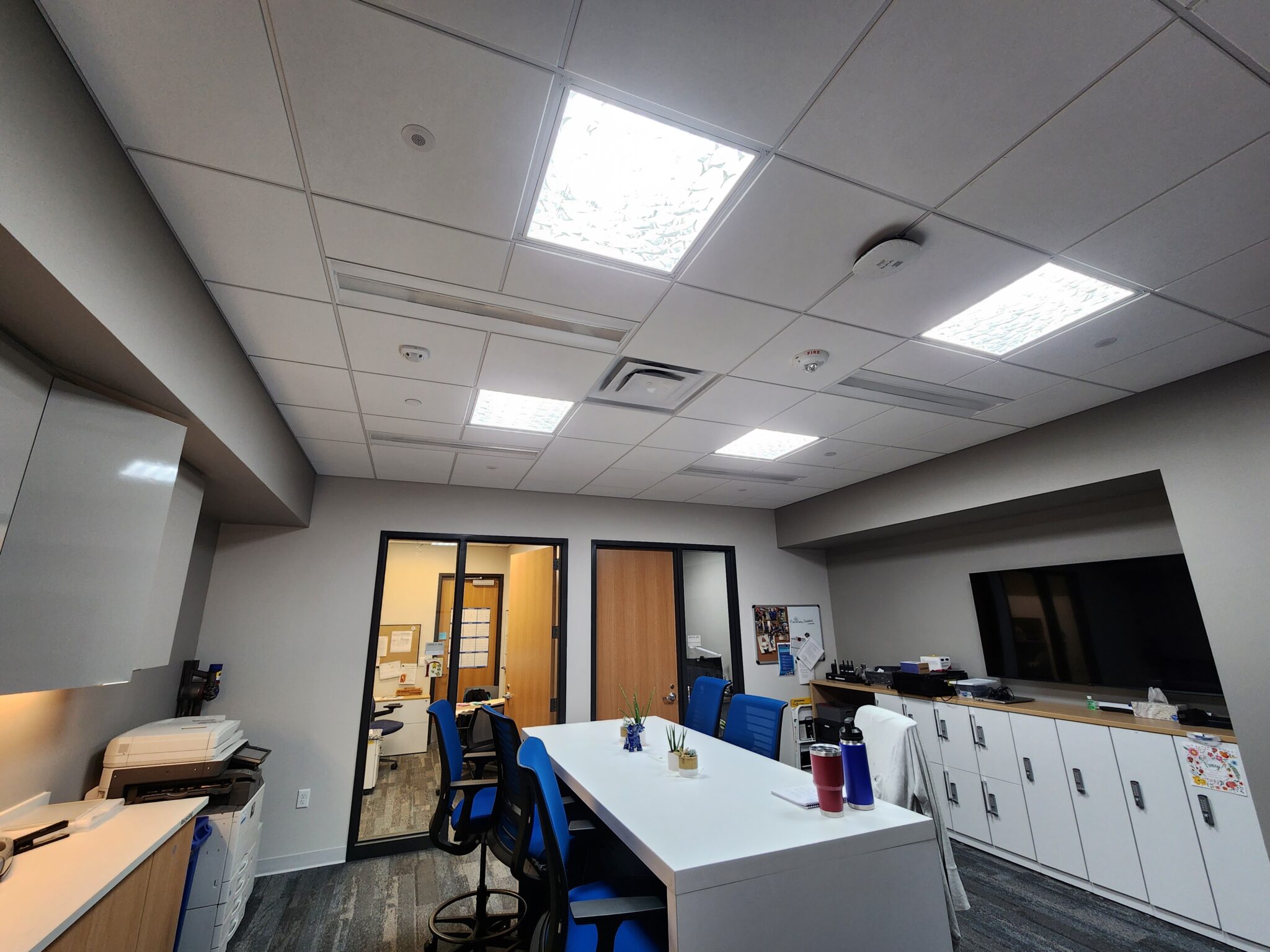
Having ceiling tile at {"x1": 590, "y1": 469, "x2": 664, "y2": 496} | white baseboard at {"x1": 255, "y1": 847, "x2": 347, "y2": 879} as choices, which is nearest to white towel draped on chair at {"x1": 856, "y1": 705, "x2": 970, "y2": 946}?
ceiling tile at {"x1": 590, "y1": 469, "x2": 664, "y2": 496}

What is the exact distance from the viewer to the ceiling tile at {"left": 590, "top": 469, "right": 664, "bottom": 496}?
445 centimetres

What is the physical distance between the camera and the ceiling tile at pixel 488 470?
13.1 ft

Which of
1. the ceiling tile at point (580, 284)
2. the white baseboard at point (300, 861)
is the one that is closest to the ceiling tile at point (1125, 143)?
the ceiling tile at point (580, 284)

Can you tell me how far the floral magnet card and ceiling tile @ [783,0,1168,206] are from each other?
3.29m

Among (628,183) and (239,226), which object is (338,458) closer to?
(239,226)

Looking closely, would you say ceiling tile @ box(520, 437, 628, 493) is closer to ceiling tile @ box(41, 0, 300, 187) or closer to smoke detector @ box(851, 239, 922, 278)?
smoke detector @ box(851, 239, 922, 278)

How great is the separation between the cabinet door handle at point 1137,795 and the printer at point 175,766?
16.2 feet

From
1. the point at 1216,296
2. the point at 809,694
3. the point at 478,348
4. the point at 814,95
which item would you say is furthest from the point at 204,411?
the point at 809,694

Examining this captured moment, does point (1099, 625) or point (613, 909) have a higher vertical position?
point (1099, 625)

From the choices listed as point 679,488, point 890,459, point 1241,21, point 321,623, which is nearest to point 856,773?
point 1241,21

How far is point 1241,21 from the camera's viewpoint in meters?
1.12

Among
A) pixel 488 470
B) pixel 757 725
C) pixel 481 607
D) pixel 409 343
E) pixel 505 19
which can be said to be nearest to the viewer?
pixel 505 19

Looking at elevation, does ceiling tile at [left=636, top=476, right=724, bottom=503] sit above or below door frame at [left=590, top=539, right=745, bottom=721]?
above

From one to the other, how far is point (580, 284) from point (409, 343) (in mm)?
898
